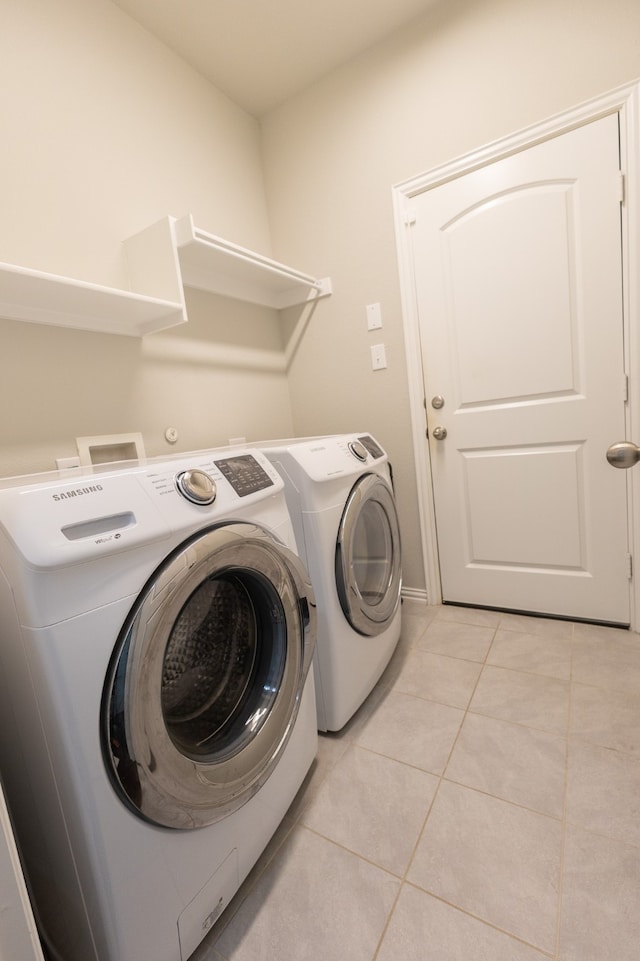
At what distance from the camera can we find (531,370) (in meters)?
1.64

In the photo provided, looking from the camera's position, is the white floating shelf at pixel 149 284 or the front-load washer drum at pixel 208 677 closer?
the front-load washer drum at pixel 208 677

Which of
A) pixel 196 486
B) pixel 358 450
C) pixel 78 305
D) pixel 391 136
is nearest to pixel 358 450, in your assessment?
pixel 358 450

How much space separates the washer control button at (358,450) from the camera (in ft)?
4.37

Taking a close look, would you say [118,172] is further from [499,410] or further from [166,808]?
[166,808]

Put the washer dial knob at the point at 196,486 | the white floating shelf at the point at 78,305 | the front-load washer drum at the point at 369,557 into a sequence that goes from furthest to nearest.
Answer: the front-load washer drum at the point at 369,557 < the white floating shelf at the point at 78,305 < the washer dial knob at the point at 196,486

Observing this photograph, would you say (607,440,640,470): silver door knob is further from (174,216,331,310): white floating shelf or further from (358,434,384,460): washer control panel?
(174,216,331,310): white floating shelf

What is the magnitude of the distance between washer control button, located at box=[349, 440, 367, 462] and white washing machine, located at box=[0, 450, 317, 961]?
56 centimetres

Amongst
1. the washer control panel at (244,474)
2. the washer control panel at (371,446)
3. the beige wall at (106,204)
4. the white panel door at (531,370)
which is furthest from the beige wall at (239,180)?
the washer control panel at (244,474)

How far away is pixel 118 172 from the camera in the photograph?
1.46m

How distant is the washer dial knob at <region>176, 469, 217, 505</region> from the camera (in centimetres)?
70

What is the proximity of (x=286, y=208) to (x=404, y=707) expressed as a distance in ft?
7.54

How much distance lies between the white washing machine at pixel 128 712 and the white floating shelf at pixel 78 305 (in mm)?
708

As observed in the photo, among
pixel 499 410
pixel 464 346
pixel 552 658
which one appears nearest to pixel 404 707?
pixel 552 658

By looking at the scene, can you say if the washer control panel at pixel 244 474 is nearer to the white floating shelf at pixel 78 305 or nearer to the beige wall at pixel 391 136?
the white floating shelf at pixel 78 305
